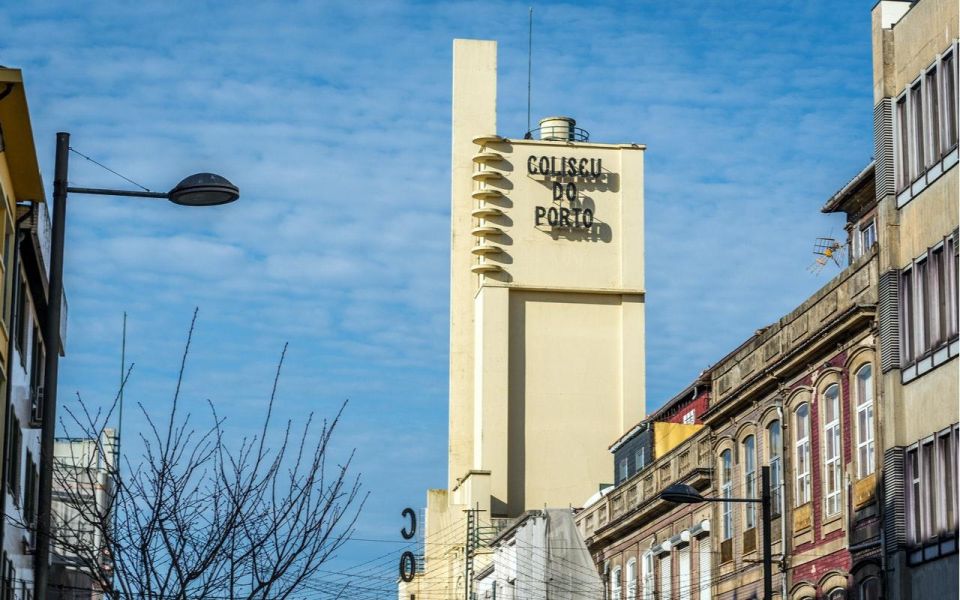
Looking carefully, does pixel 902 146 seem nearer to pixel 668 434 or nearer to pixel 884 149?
pixel 884 149

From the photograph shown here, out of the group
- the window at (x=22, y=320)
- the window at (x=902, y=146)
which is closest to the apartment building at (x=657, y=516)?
the window at (x=902, y=146)

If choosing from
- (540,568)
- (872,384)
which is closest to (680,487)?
(872,384)

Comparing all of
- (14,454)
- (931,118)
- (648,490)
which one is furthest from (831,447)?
(14,454)

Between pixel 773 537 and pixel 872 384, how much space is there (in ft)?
23.2

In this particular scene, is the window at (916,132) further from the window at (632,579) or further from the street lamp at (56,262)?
the window at (632,579)

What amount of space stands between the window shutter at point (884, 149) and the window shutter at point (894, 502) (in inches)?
215

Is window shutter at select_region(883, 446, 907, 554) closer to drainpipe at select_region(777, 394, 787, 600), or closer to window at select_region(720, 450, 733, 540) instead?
drainpipe at select_region(777, 394, 787, 600)

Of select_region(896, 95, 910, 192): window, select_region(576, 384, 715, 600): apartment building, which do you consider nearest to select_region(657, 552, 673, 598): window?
select_region(576, 384, 715, 600): apartment building

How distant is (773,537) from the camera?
42.8 m

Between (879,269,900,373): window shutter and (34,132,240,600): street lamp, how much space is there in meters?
21.6

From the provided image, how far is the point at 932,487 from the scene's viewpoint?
3347 cm

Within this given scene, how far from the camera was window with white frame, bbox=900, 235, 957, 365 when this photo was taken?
33000 mm

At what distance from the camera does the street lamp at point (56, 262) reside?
16.2 metres

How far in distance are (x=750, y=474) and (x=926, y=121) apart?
12.8 m
